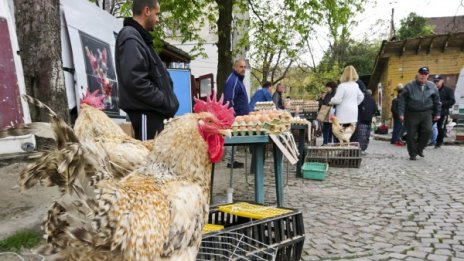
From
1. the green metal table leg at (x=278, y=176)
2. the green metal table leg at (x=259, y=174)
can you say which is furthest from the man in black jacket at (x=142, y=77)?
the green metal table leg at (x=278, y=176)

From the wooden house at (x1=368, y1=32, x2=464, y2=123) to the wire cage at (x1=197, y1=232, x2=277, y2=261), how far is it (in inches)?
833

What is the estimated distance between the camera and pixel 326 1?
37.8 feet

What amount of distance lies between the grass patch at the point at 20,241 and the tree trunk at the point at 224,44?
730 centimetres

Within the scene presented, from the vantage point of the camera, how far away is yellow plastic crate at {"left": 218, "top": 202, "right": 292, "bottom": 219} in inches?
129

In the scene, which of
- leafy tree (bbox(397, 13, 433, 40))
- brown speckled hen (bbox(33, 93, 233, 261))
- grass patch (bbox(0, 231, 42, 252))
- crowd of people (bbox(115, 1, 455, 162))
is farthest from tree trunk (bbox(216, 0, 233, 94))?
leafy tree (bbox(397, 13, 433, 40))

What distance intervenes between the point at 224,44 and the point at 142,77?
752 centimetres

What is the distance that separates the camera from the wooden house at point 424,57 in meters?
22.2

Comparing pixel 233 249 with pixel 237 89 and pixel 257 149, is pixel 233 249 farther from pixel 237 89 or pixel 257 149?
pixel 237 89

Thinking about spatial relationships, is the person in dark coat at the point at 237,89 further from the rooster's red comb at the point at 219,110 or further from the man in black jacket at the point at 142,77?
the rooster's red comb at the point at 219,110

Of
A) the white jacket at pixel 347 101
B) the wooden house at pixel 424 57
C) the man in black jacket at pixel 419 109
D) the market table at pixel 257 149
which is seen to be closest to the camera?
the market table at pixel 257 149

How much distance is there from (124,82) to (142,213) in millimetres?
1860

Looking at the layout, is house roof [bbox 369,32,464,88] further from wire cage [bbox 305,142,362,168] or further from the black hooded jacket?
the black hooded jacket

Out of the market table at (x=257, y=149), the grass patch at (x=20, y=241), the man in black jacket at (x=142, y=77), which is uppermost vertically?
the man in black jacket at (x=142, y=77)

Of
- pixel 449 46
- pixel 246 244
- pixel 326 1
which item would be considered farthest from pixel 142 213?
pixel 449 46
